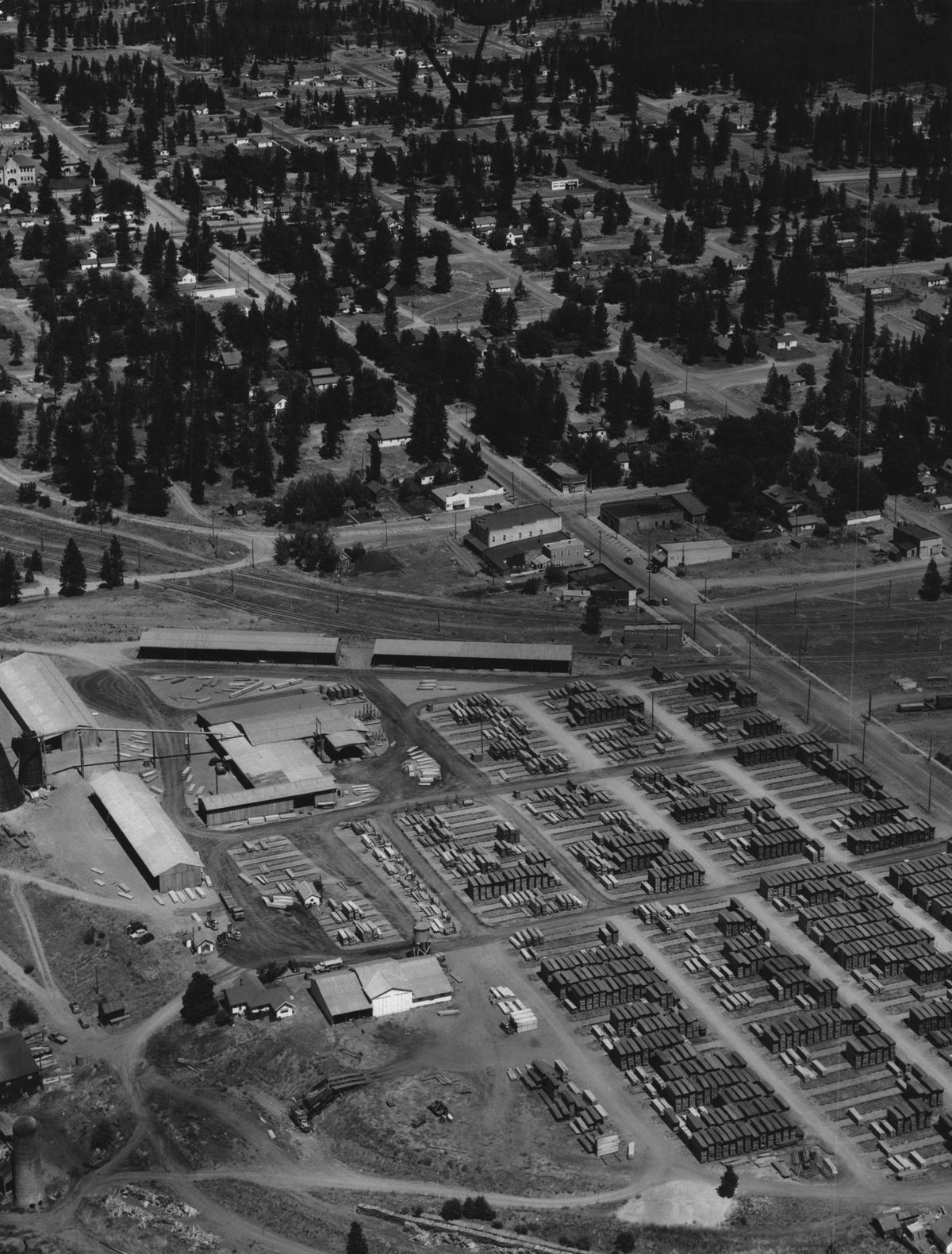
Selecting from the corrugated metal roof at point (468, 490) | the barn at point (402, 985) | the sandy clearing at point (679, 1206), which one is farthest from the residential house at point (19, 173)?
the sandy clearing at point (679, 1206)

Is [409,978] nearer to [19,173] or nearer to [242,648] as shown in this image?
[242,648]

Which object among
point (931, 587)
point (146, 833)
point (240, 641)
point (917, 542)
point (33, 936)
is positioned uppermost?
point (917, 542)

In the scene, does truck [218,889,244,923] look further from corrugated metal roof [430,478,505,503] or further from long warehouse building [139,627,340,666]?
corrugated metal roof [430,478,505,503]

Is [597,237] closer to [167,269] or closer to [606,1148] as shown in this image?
[167,269]

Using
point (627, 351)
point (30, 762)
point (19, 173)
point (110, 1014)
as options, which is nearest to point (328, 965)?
point (110, 1014)

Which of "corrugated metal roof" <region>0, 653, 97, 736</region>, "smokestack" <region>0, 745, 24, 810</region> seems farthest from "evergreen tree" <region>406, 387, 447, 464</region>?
"smokestack" <region>0, 745, 24, 810</region>
